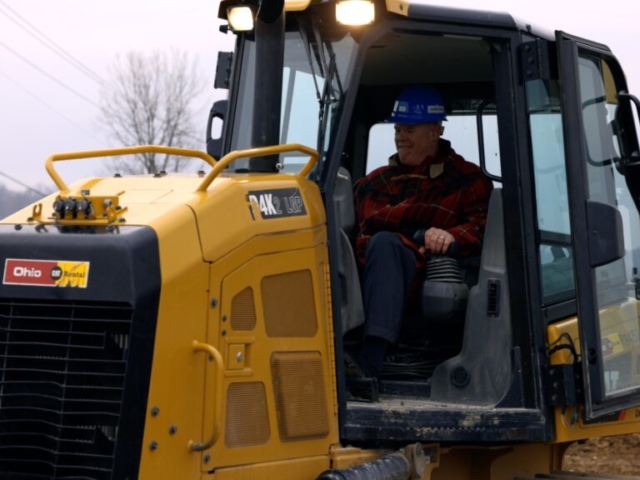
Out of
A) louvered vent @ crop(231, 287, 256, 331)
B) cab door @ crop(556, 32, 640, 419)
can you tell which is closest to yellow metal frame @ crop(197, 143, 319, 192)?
louvered vent @ crop(231, 287, 256, 331)

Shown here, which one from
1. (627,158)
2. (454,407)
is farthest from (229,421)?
(627,158)

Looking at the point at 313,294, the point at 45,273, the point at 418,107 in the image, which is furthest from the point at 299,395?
the point at 418,107

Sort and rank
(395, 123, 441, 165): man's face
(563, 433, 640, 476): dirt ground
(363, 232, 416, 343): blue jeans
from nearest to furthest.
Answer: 1. (363, 232, 416, 343): blue jeans
2. (395, 123, 441, 165): man's face
3. (563, 433, 640, 476): dirt ground

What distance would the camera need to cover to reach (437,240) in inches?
243

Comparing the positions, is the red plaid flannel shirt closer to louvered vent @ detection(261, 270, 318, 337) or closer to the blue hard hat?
the blue hard hat

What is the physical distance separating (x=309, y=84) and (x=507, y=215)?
112 centimetres

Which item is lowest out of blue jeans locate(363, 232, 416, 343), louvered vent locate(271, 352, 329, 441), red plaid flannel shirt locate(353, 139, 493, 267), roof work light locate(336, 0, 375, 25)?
louvered vent locate(271, 352, 329, 441)

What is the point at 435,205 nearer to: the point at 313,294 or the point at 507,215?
the point at 507,215

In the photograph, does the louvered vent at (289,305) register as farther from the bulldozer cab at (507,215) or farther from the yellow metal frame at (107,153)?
the yellow metal frame at (107,153)

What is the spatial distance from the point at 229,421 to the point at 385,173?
2052 mm

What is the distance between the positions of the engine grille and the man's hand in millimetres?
1936

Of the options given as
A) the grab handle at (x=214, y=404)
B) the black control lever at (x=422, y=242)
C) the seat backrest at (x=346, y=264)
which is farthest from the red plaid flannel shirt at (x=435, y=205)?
the grab handle at (x=214, y=404)

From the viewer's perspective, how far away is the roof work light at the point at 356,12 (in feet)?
18.3

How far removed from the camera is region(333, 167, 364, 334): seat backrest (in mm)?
5730
